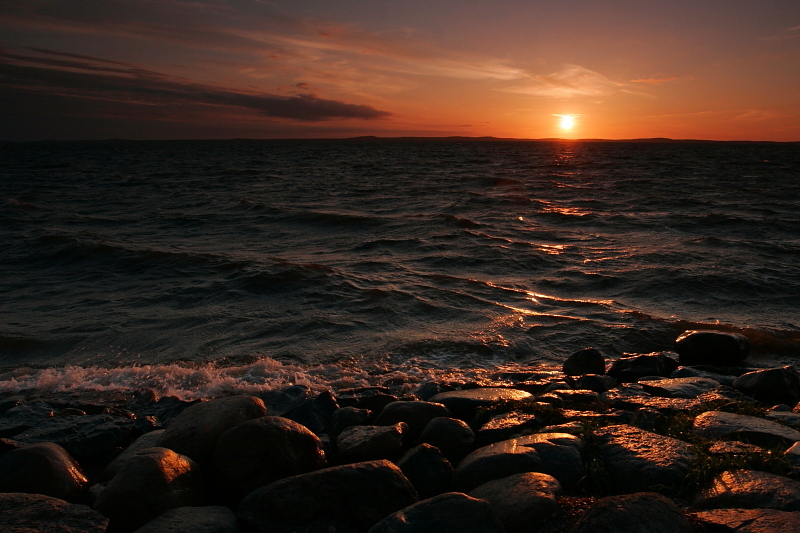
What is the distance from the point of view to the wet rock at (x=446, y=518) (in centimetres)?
264

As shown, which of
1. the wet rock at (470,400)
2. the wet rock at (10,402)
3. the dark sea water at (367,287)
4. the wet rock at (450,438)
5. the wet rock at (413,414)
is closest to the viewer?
the wet rock at (450,438)

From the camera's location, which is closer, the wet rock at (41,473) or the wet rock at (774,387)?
the wet rock at (41,473)

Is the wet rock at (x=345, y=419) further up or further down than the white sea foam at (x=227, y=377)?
further up

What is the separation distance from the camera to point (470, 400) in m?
4.97

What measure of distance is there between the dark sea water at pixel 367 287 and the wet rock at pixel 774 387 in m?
2.13

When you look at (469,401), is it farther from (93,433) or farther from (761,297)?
(761,297)

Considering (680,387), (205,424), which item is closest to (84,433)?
(205,424)

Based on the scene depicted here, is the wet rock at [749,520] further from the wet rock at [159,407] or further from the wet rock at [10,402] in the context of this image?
the wet rock at [10,402]

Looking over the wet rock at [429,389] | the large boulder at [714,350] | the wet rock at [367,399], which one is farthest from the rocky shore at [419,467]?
the large boulder at [714,350]

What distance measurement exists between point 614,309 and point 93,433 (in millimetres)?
7746

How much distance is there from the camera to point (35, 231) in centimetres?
1634

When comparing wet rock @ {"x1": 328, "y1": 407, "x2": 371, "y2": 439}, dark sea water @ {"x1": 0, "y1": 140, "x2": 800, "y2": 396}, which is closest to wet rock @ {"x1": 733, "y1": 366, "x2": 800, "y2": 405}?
dark sea water @ {"x1": 0, "y1": 140, "x2": 800, "y2": 396}

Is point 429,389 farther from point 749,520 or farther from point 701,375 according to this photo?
point 749,520

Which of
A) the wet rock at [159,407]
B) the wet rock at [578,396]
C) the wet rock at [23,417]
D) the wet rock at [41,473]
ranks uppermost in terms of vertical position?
the wet rock at [578,396]
